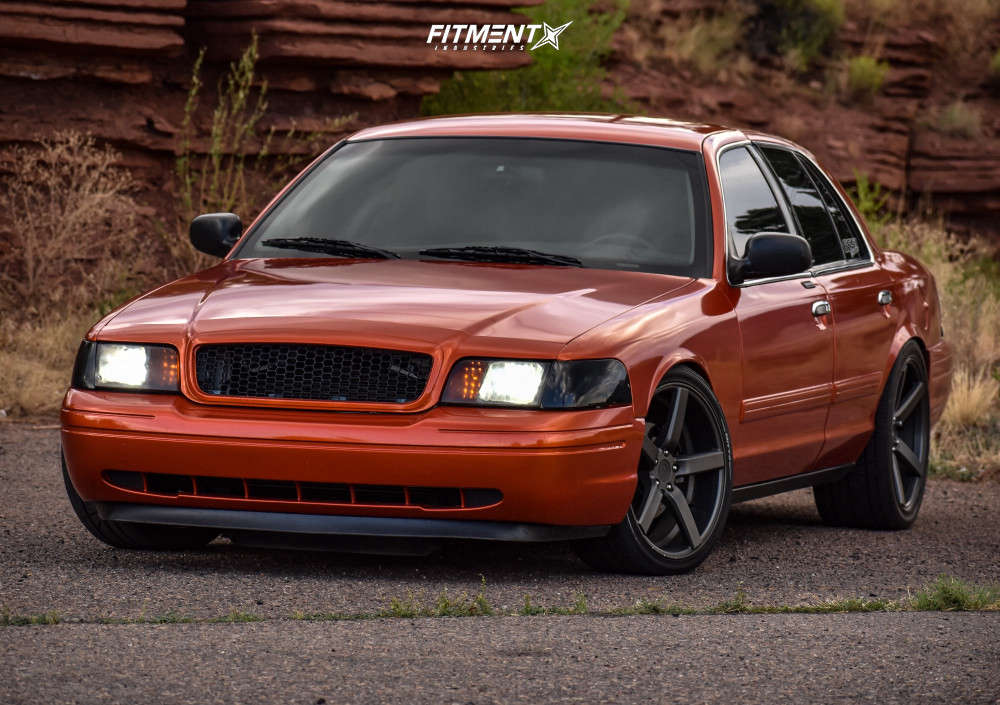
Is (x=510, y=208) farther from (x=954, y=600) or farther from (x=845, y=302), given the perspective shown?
(x=954, y=600)

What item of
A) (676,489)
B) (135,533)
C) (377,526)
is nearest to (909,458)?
(676,489)

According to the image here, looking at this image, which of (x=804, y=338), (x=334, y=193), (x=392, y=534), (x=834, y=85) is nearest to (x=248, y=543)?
(x=392, y=534)

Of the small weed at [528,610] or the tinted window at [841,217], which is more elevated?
the tinted window at [841,217]

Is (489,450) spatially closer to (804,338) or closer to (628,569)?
(628,569)

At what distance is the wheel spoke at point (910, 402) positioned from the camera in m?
8.51

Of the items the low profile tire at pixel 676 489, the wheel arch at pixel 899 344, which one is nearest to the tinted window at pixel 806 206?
the wheel arch at pixel 899 344

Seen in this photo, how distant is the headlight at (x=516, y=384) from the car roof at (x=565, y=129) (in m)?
1.80

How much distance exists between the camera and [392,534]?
5797 millimetres

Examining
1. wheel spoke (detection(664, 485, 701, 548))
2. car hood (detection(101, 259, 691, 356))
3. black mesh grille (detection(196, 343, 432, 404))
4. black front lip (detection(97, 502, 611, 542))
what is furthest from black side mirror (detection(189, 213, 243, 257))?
wheel spoke (detection(664, 485, 701, 548))

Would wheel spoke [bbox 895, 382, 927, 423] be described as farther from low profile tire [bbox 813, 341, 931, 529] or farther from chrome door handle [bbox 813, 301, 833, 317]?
chrome door handle [bbox 813, 301, 833, 317]

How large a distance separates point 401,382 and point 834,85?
24642mm

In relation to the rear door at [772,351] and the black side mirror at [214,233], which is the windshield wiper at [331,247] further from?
the rear door at [772,351]

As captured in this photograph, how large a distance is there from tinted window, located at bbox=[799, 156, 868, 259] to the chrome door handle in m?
0.81

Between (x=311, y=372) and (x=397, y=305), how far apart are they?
1.33ft
